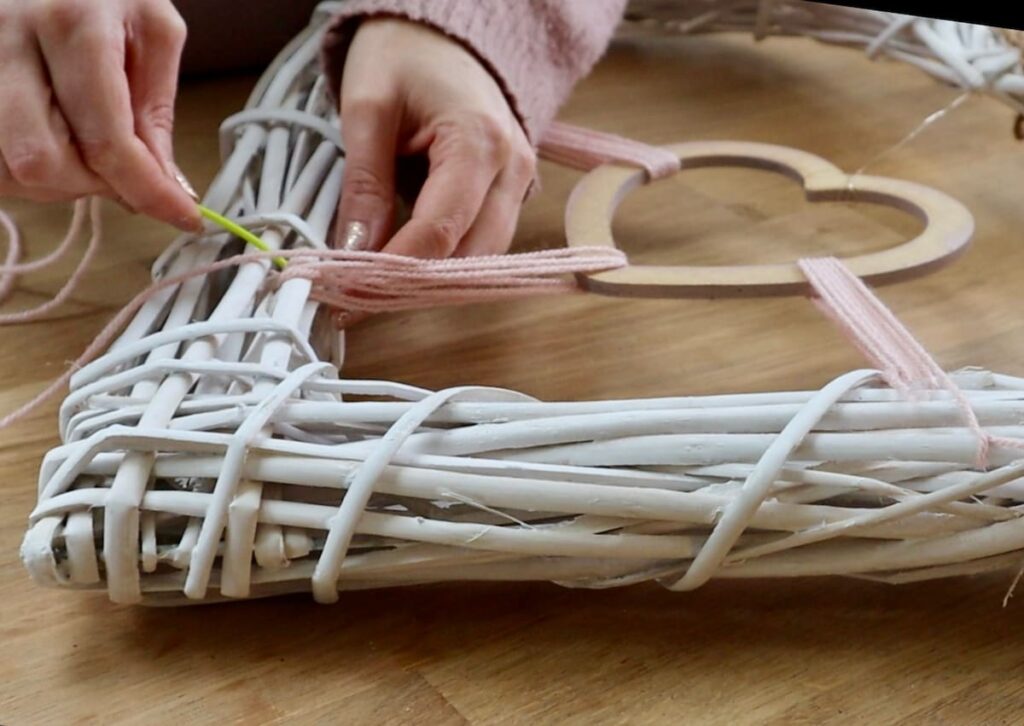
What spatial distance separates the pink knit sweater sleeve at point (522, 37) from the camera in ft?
1.81

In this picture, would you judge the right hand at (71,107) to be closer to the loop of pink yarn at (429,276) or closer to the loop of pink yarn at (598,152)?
the loop of pink yarn at (429,276)

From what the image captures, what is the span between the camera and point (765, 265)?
0.54m

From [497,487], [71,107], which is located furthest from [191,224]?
[497,487]

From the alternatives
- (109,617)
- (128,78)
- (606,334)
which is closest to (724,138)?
(606,334)

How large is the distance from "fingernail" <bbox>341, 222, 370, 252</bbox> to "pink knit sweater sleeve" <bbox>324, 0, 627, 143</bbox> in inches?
4.1

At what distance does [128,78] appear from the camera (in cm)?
48

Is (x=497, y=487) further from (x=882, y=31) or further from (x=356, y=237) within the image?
(x=882, y=31)

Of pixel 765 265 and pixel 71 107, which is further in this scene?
pixel 765 265

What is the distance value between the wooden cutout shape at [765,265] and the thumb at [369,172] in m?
0.09

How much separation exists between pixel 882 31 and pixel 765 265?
0.30m

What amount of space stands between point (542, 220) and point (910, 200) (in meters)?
0.18

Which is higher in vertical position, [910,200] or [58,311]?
[910,200]

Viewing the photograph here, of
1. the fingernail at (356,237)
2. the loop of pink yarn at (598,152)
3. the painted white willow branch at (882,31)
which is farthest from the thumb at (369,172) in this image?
the painted white willow branch at (882,31)

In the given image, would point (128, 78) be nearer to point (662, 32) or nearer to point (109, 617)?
point (109, 617)
